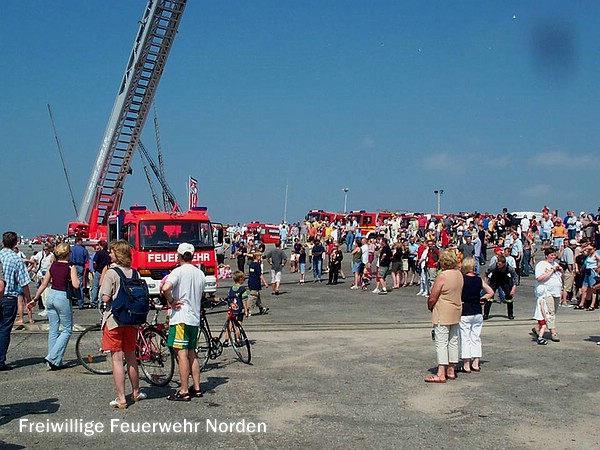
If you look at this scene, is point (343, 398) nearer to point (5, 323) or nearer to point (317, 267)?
point (5, 323)

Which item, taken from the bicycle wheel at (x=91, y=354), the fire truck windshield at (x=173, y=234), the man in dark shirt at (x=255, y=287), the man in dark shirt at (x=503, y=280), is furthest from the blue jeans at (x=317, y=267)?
the bicycle wheel at (x=91, y=354)

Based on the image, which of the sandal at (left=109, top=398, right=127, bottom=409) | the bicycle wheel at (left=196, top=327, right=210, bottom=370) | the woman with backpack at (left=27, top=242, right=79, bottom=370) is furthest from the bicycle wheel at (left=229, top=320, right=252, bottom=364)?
the sandal at (left=109, top=398, right=127, bottom=409)

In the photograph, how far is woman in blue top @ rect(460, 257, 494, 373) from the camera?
977cm

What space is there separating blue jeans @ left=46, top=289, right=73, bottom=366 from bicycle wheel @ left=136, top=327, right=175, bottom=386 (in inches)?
60.1

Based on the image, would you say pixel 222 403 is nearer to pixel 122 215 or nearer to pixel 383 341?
pixel 383 341

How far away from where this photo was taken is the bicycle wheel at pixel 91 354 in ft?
31.3

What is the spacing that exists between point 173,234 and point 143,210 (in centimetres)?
168

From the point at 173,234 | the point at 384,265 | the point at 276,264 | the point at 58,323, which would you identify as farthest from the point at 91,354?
the point at 384,265

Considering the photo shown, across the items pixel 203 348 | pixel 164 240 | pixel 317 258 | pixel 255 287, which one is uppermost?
pixel 164 240

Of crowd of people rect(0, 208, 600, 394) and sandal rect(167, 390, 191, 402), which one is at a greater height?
crowd of people rect(0, 208, 600, 394)

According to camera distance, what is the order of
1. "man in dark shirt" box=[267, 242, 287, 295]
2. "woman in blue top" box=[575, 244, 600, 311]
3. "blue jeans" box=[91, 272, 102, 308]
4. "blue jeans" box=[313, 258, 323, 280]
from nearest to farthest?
"blue jeans" box=[91, 272, 102, 308] < "woman in blue top" box=[575, 244, 600, 311] < "man in dark shirt" box=[267, 242, 287, 295] < "blue jeans" box=[313, 258, 323, 280]

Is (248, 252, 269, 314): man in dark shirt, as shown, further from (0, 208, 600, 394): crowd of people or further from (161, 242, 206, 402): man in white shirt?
(161, 242, 206, 402): man in white shirt

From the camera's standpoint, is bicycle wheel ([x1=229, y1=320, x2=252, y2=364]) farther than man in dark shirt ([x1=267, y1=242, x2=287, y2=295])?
No

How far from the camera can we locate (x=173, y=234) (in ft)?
57.6
